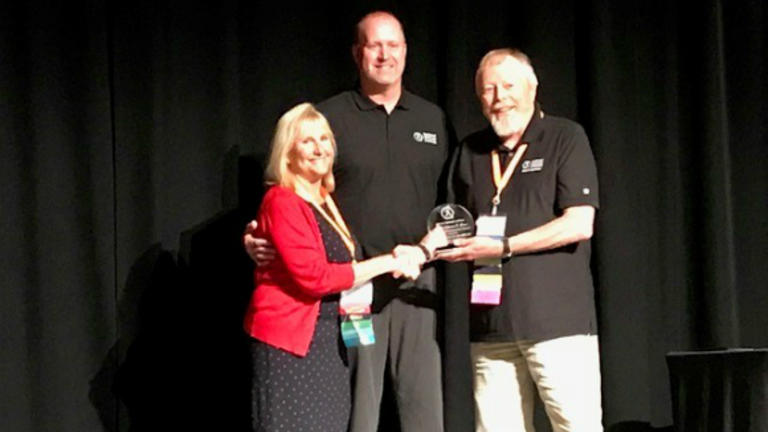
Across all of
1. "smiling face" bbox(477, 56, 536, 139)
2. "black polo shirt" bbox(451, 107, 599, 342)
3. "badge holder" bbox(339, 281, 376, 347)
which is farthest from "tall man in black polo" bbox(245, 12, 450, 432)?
"smiling face" bbox(477, 56, 536, 139)

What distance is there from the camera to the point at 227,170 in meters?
3.71

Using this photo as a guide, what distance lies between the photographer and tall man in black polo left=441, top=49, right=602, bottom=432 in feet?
9.84

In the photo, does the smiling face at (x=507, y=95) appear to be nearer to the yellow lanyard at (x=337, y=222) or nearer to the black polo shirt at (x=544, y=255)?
the black polo shirt at (x=544, y=255)

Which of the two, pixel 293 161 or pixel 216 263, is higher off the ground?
pixel 293 161

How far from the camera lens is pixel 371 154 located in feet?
10.6

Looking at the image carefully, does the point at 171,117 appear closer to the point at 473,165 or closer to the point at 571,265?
the point at 473,165

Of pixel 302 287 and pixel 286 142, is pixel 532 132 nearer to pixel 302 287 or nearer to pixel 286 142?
pixel 286 142

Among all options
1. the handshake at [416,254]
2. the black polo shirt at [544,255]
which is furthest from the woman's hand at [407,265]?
the black polo shirt at [544,255]

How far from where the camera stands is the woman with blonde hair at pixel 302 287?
9.32 feet

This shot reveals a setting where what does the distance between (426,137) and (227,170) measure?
0.84 m

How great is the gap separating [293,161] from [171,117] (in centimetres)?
89

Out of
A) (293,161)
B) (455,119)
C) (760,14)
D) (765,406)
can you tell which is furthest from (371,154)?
(760,14)

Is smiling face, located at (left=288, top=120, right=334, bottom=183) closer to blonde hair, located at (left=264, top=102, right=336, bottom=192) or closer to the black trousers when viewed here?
blonde hair, located at (left=264, top=102, right=336, bottom=192)

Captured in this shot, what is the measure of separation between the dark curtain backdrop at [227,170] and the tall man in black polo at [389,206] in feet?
1.78
